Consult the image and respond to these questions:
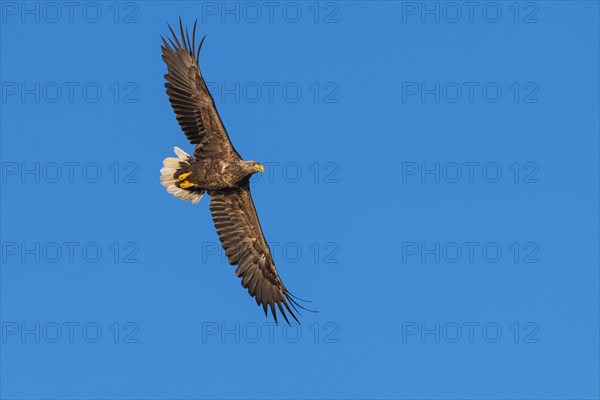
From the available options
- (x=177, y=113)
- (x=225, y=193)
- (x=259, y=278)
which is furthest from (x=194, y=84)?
(x=259, y=278)

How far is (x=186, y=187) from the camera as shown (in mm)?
20766

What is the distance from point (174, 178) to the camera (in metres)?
20.8

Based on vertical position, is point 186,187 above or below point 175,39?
below

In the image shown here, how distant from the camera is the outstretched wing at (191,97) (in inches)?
803

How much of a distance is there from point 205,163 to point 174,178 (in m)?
0.70

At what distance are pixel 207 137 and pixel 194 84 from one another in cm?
89

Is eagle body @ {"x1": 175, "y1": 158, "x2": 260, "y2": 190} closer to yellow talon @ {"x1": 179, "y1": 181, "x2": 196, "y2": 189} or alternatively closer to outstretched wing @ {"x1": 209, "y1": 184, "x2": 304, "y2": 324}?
yellow talon @ {"x1": 179, "y1": 181, "x2": 196, "y2": 189}

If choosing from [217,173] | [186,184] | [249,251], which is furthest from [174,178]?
[249,251]

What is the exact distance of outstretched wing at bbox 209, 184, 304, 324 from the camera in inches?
843

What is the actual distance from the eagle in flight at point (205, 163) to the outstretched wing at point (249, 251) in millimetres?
17

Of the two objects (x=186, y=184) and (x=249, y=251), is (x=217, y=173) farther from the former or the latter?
(x=249, y=251)

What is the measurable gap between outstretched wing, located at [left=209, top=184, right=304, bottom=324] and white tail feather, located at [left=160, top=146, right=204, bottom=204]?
464mm

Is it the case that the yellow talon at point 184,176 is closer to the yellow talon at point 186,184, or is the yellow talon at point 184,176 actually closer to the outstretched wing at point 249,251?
the yellow talon at point 186,184

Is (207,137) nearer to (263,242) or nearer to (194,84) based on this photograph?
(194,84)
